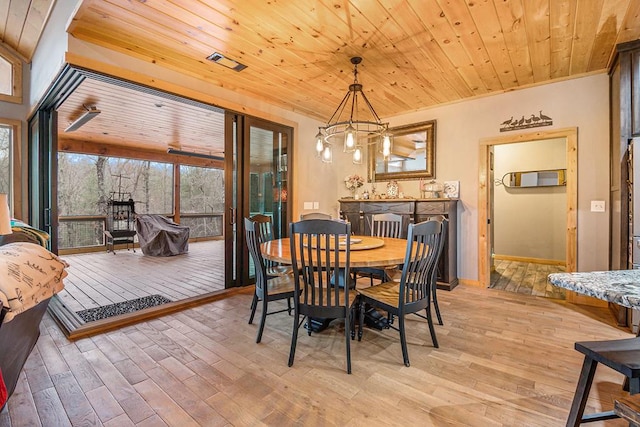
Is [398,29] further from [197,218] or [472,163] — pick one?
[197,218]

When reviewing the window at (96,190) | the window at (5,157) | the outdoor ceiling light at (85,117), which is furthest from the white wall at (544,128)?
the window at (96,190)

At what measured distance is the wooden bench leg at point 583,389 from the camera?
1.15 metres

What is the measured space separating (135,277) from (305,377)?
3.68 m

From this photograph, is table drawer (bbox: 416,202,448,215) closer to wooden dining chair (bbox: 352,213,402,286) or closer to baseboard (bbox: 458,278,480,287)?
wooden dining chair (bbox: 352,213,402,286)

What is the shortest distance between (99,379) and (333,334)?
1.66m

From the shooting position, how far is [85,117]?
4645 mm

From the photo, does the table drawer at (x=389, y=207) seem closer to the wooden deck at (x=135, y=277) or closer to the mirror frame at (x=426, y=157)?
the mirror frame at (x=426, y=157)

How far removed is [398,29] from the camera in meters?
2.44

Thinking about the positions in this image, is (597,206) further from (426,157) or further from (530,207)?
(530,207)

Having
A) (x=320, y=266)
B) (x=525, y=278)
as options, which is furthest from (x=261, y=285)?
(x=525, y=278)

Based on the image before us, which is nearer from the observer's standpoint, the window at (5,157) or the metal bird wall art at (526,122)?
the metal bird wall art at (526,122)

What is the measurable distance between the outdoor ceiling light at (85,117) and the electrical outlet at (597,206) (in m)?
6.57

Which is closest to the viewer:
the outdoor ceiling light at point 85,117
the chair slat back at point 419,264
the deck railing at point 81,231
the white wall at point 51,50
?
the chair slat back at point 419,264

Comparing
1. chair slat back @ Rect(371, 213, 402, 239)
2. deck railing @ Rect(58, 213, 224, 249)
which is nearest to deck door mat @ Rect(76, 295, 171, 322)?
chair slat back @ Rect(371, 213, 402, 239)
